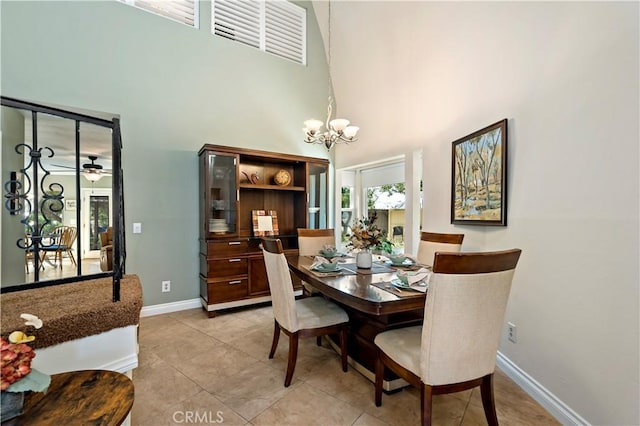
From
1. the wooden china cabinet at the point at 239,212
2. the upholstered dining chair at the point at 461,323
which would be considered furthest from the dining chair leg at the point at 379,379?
the wooden china cabinet at the point at 239,212

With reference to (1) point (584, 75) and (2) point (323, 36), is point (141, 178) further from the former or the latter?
(1) point (584, 75)

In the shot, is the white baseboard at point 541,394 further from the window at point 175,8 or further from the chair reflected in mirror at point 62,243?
the window at point 175,8

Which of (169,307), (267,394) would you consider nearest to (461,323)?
(267,394)

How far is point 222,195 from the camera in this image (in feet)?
11.7

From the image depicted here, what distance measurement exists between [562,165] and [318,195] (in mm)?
2991

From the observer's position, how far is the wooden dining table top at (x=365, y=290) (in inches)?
60.7

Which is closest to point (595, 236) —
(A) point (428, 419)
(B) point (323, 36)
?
(A) point (428, 419)

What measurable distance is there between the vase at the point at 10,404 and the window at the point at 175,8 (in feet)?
13.0

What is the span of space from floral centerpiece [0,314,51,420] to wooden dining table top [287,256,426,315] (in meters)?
1.29

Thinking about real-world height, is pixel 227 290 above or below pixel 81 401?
below

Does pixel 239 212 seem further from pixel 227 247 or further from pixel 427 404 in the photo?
pixel 427 404

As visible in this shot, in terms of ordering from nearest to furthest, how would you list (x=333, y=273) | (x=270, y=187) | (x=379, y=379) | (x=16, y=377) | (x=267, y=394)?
(x=16, y=377)
(x=379, y=379)
(x=267, y=394)
(x=333, y=273)
(x=270, y=187)

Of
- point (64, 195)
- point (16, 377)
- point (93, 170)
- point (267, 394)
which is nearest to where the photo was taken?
point (16, 377)

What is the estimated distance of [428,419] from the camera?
56.6 inches
